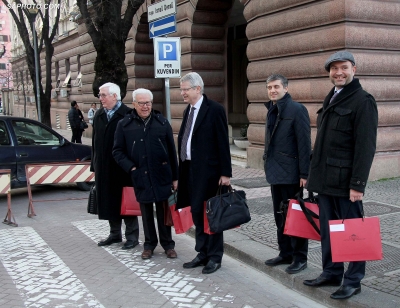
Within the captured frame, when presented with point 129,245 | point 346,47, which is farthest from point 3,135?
point 346,47

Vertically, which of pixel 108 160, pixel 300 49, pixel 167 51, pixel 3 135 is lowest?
pixel 108 160

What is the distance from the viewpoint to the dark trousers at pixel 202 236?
5109 millimetres

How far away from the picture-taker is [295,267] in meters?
4.80

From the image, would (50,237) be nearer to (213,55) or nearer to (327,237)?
(327,237)

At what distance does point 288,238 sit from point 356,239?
3.88ft

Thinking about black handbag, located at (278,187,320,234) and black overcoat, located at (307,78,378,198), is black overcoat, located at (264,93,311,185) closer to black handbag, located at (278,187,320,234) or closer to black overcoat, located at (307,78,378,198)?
black handbag, located at (278,187,320,234)

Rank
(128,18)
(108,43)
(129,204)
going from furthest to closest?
(128,18) → (108,43) → (129,204)

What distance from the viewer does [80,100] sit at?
26.1m

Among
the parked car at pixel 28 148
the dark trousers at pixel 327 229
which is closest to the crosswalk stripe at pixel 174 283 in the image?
the dark trousers at pixel 327 229

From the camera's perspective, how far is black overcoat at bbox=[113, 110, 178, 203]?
5508 mm

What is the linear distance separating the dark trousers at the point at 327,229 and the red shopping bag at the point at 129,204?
250 centimetres

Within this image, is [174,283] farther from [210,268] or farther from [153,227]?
[153,227]

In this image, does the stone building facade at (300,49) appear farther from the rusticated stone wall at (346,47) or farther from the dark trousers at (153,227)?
the dark trousers at (153,227)

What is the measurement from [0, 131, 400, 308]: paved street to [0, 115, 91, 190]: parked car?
202 centimetres
